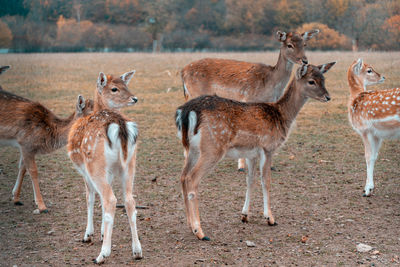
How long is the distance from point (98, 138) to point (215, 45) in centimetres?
1619

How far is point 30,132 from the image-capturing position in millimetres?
5434

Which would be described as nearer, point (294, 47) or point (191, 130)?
point (191, 130)

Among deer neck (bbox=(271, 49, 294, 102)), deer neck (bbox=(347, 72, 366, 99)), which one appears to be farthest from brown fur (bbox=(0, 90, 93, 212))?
deer neck (bbox=(347, 72, 366, 99))

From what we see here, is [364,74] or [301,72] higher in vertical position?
[301,72]

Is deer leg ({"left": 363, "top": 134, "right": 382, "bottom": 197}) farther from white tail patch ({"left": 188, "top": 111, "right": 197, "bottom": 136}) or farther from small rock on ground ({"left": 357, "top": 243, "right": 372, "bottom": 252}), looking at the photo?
white tail patch ({"left": 188, "top": 111, "right": 197, "bottom": 136})

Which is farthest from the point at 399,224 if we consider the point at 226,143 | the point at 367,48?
the point at 367,48

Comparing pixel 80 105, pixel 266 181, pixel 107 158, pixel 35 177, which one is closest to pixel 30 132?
pixel 35 177

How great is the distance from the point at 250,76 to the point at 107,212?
439 cm

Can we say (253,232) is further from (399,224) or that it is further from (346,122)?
(346,122)

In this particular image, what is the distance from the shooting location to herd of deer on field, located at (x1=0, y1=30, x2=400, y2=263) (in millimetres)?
3961

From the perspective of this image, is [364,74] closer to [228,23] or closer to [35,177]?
A: [35,177]

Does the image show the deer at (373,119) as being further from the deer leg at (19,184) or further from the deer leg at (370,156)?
the deer leg at (19,184)

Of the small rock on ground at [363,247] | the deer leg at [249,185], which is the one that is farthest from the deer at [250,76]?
the small rock on ground at [363,247]

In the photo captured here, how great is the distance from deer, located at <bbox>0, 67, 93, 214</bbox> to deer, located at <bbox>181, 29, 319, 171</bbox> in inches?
104
